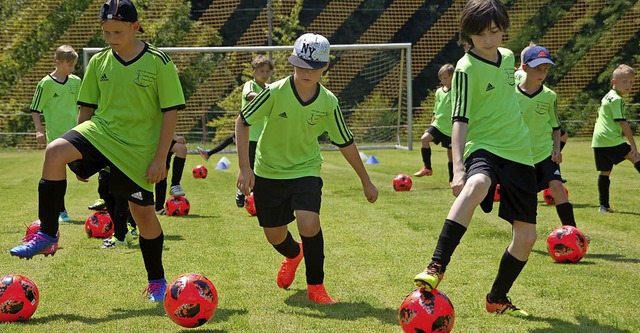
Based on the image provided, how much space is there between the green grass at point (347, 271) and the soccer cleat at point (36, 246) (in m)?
0.42

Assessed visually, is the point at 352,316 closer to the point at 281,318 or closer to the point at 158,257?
the point at 281,318

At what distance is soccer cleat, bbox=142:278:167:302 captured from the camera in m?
5.97

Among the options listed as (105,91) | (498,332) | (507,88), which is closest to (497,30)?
(507,88)

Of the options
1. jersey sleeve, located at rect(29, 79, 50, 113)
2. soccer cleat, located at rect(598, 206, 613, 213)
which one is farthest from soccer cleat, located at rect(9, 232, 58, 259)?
soccer cleat, located at rect(598, 206, 613, 213)

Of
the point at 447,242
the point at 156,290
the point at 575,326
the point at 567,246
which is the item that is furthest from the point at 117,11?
the point at 567,246

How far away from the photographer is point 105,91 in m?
5.77

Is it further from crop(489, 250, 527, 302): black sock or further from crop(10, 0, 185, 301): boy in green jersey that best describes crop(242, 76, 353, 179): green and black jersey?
crop(489, 250, 527, 302): black sock

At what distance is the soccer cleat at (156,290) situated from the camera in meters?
5.97

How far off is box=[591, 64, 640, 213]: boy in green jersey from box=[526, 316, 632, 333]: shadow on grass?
6.04 meters

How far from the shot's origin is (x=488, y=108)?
17.6ft

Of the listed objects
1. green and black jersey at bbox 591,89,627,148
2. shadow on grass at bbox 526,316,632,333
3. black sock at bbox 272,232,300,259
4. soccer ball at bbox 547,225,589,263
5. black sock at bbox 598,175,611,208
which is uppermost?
shadow on grass at bbox 526,316,632,333

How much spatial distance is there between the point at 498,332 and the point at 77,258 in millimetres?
4225

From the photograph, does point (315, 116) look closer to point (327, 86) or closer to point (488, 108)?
point (488, 108)

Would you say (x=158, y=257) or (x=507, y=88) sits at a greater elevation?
(x=507, y=88)
